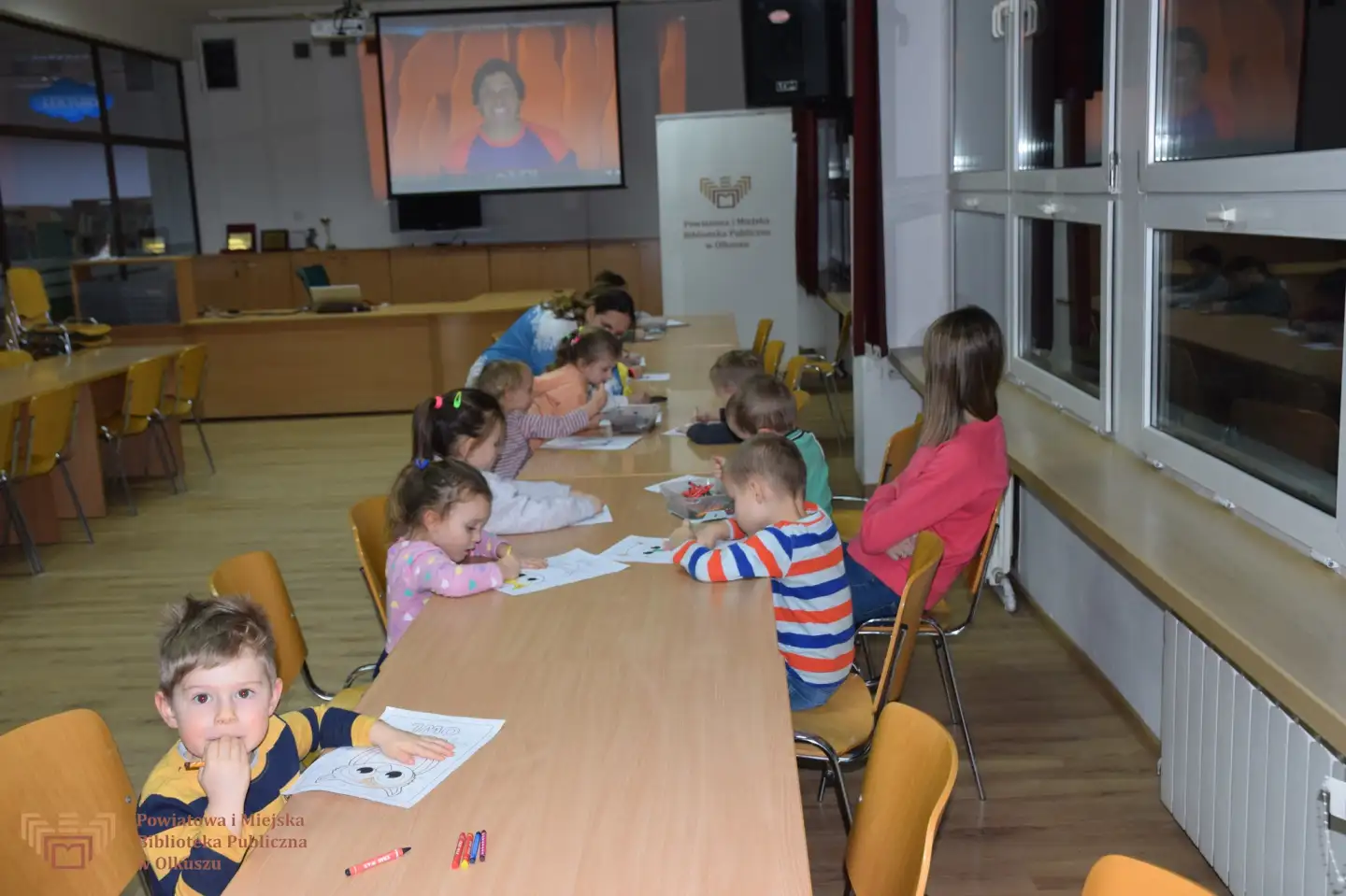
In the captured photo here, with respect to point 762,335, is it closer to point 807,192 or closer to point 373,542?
point 807,192

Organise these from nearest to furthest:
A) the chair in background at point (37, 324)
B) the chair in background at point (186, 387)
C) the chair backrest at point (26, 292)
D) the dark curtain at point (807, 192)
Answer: the chair in background at point (186, 387) < the chair in background at point (37, 324) < the chair backrest at point (26, 292) < the dark curtain at point (807, 192)

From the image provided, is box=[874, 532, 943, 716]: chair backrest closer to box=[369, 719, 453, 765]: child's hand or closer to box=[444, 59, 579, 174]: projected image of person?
box=[369, 719, 453, 765]: child's hand

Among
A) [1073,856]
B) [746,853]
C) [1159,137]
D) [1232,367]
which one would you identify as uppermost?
[1159,137]

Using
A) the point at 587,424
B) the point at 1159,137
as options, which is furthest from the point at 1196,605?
the point at 587,424

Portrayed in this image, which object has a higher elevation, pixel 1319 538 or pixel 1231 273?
pixel 1231 273

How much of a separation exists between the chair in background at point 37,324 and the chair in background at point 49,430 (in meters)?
1.69

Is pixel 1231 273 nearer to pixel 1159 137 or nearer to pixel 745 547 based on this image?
pixel 1159 137

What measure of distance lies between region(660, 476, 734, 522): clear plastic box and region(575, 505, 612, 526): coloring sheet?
165 millimetres

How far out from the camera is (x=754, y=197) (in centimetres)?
965

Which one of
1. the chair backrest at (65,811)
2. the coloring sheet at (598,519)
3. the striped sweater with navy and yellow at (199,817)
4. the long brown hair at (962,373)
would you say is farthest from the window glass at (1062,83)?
the chair backrest at (65,811)

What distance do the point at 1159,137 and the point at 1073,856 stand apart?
190cm

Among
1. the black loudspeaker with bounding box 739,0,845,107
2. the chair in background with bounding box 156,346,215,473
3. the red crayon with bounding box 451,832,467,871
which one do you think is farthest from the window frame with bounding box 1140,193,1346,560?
the chair in background with bounding box 156,346,215,473

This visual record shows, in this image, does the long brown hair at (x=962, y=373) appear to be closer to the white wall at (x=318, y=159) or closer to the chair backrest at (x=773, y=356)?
the chair backrest at (x=773, y=356)

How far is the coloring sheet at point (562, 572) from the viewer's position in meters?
2.55
